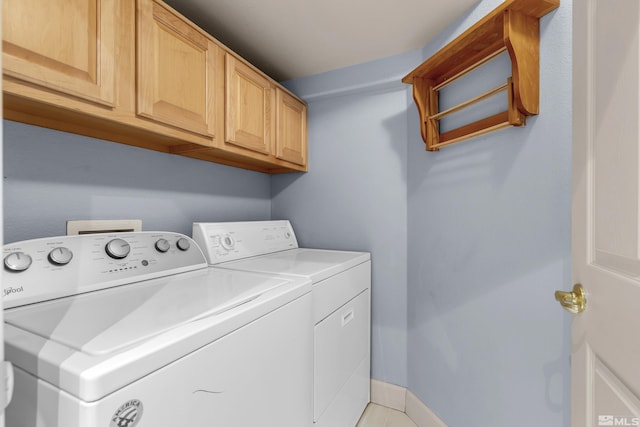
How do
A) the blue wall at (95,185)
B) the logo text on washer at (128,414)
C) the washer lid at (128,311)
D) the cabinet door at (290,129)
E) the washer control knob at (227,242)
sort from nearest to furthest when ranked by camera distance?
the logo text on washer at (128,414) → the washer lid at (128,311) → the blue wall at (95,185) → the washer control knob at (227,242) → the cabinet door at (290,129)

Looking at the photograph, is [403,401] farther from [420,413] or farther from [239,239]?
[239,239]

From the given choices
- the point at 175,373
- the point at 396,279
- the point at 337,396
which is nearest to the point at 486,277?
the point at 396,279

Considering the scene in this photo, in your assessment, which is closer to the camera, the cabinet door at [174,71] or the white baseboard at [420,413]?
the cabinet door at [174,71]

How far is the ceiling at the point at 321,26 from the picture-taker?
146 centimetres

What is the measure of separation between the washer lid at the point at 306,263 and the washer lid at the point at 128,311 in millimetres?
196

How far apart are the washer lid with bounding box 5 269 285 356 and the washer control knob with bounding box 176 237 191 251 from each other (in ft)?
0.76

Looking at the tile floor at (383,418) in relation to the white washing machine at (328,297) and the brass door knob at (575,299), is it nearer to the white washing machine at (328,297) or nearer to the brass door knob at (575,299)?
the white washing machine at (328,297)

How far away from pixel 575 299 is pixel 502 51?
1006mm

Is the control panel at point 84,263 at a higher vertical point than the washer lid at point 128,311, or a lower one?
higher

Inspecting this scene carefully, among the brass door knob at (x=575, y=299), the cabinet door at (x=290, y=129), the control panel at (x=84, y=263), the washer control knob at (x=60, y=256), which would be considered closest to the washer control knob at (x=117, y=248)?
the control panel at (x=84, y=263)

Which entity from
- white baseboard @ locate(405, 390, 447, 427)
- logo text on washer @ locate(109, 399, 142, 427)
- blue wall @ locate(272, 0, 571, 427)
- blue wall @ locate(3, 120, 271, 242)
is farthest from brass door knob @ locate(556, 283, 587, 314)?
blue wall @ locate(3, 120, 271, 242)

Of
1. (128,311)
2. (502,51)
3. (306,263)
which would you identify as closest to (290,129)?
(306,263)

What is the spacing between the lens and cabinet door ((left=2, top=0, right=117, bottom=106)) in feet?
2.61

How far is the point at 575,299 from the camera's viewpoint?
75 cm
